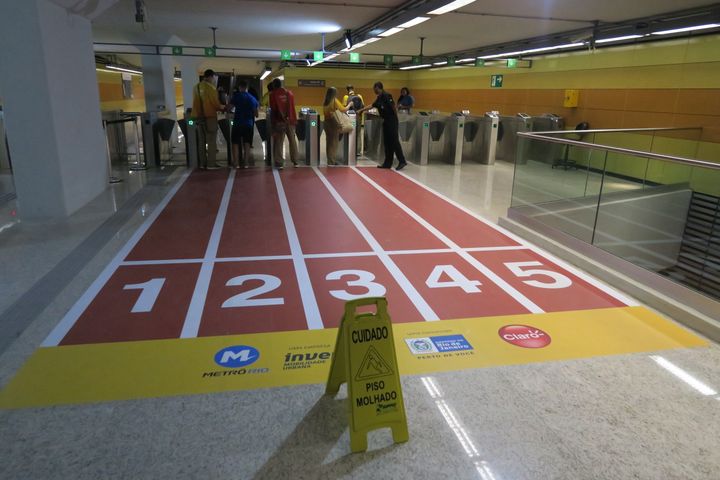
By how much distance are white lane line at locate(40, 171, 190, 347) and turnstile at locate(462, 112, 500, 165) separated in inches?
316

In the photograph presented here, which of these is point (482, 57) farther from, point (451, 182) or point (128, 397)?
point (128, 397)

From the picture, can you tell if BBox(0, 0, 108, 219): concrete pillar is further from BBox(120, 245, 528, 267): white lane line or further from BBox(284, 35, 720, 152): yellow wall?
BBox(284, 35, 720, 152): yellow wall

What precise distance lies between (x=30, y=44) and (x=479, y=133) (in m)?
9.61

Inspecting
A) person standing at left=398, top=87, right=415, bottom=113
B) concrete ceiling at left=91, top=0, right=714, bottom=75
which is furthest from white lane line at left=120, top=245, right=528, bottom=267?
person standing at left=398, top=87, right=415, bottom=113

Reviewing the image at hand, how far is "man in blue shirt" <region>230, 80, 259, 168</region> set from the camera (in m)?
9.55

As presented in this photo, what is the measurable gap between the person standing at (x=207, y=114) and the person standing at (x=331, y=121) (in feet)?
7.63

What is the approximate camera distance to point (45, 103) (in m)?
5.80

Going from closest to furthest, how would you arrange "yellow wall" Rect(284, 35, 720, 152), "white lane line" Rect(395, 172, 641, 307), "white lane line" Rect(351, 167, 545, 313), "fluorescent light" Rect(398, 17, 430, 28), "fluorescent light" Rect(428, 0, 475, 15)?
"white lane line" Rect(351, 167, 545, 313) → "white lane line" Rect(395, 172, 641, 307) → "fluorescent light" Rect(428, 0, 475, 15) → "fluorescent light" Rect(398, 17, 430, 28) → "yellow wall" Rect(284, 35, 720, 152)

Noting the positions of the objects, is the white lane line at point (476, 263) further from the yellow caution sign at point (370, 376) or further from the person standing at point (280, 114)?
the person standing at point (280, 114)

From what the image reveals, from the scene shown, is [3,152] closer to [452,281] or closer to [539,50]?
[452,281]

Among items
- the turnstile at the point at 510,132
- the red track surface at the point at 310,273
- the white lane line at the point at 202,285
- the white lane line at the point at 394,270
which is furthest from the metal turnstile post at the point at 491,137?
the white lane line at the point at 202,285

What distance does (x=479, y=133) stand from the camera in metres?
12.4

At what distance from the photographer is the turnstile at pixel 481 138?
11.7 m

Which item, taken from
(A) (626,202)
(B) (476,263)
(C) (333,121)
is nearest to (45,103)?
(B) (476,263)
